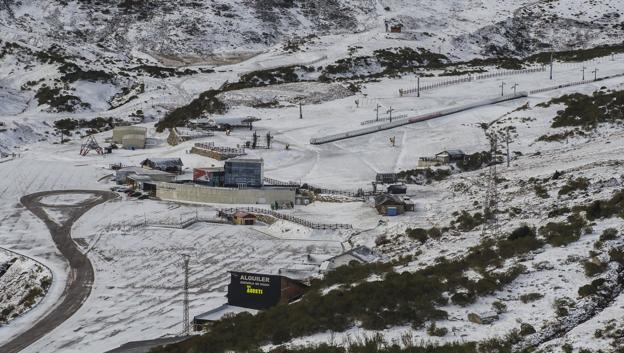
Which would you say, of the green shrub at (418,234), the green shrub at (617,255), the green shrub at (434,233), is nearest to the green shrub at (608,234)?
the green shrub at (617,255)

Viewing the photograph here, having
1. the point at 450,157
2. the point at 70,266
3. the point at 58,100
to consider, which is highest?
the point at 58,100

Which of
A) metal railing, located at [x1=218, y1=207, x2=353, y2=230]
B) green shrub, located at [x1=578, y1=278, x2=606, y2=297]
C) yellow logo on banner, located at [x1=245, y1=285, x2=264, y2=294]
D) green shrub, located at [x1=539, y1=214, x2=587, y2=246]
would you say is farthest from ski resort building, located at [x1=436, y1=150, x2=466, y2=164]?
green shrub, located at [x1=578, y1=278, x2=606, y2=297]

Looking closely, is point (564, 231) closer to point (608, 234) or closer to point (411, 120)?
point (608, 234)

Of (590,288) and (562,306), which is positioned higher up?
(590,288)

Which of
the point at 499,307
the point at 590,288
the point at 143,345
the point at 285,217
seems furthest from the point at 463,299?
the point at 285,217

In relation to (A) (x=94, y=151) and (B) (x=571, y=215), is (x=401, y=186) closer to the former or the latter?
(B) (x=571, y=215)

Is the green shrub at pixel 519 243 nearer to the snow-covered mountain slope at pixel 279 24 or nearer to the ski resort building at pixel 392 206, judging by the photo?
the ski resort building at pixel 392 206

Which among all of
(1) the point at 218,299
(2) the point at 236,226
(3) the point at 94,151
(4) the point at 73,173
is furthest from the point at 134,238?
(3) the point at 94,151
